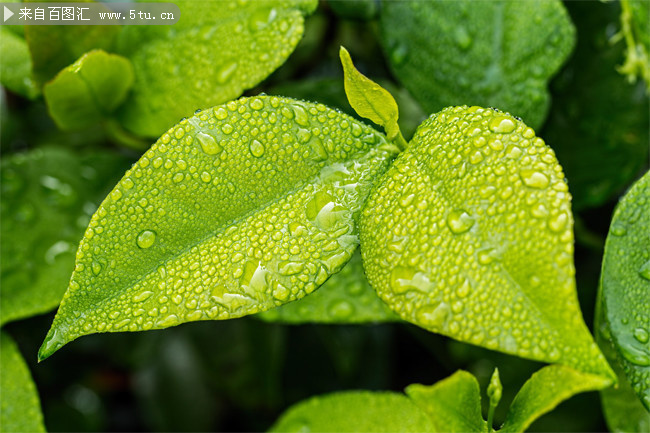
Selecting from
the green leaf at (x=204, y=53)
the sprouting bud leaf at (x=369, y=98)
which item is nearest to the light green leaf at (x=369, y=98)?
the sprouting bud leaf at (x=369, y=98)

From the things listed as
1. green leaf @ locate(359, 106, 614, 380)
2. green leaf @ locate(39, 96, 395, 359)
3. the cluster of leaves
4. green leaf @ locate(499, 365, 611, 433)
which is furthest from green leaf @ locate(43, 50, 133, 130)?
green leaf @ locate(499, 365, 611, 433)

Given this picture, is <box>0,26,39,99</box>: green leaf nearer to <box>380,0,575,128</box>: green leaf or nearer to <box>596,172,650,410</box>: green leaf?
<box>380,0,575,128</box>: green leaf

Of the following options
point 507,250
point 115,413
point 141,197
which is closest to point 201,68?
point 141,197

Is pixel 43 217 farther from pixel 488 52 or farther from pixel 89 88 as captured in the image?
pixel 488 52

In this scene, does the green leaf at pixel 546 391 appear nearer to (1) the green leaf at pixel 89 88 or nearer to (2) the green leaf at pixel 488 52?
(2) the green leaf at pixel 488 52

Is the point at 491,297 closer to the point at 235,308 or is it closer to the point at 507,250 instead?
the point at 507,250

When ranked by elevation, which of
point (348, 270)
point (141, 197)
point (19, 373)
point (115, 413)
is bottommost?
point (115, 413)

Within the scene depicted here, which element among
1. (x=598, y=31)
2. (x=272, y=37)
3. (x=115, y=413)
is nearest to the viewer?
(x=272, y=37)
